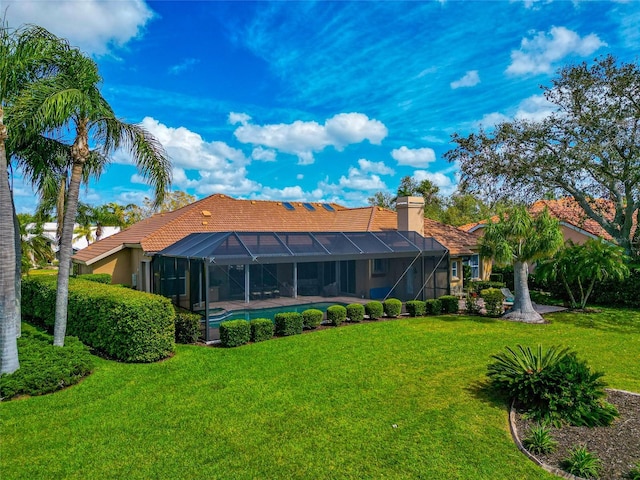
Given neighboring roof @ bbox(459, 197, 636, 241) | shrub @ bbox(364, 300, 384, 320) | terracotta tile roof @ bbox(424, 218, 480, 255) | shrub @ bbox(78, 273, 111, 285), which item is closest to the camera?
shrub @ bbox(364, 300, 384, 320)

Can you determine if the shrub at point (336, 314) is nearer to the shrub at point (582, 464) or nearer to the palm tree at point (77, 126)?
Answer: the palm tree at point (77, 126)

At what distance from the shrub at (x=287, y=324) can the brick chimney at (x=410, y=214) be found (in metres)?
9.96

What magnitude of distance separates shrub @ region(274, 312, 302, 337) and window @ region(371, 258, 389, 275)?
579 centimetres

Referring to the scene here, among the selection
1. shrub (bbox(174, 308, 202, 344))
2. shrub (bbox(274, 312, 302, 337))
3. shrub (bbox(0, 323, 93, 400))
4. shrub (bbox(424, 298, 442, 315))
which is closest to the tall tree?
shrub (bbox(424, 298, 442, 315))

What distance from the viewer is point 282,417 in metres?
6.65

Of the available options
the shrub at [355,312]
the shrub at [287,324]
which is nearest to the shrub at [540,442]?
the shrub at [287,324]

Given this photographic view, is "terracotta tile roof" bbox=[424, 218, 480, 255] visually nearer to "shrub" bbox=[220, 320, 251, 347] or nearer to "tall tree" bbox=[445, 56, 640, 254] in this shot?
"tall tree" bbox=[445, 56, 640, 254]

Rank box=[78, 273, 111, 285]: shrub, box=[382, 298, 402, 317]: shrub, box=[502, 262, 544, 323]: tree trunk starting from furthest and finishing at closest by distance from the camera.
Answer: box=[78, 273, 111, 285]: shrub, box=[382, 298, 402, 317]: shrub, box=[502, 262, 544, 323]: tree trunk

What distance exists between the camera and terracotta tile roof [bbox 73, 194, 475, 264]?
18969 millimetres

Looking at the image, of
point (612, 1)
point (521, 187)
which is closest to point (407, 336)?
point (612, 1)

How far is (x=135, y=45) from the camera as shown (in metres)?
12.7

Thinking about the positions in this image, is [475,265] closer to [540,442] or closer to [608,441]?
[608,441]

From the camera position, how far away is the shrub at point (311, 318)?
44.2 ft

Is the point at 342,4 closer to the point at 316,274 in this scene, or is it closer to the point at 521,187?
the point at 316,274
